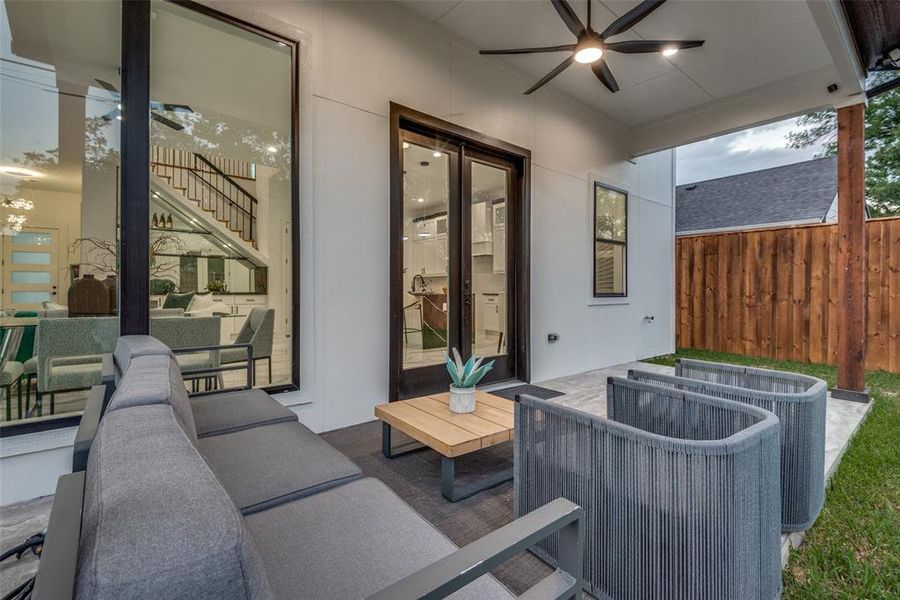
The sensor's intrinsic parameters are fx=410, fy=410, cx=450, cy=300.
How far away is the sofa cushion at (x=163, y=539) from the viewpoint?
0.46 m

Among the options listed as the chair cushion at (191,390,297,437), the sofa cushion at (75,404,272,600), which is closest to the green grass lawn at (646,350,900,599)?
the sofa cushion at (75,404,272,600)

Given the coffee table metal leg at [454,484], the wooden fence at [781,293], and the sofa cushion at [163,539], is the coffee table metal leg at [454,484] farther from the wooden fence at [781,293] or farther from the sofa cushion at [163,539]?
the wooden fence at [781,293]

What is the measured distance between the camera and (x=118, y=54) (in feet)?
8.03

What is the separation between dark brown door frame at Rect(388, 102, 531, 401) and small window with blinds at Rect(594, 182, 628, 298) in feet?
4.88

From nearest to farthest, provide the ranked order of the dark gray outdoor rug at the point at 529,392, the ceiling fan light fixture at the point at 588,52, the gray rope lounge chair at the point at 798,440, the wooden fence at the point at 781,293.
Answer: the gray rope lounge chair at the point at 798,440
the ceiling fan light fixture at the point at 588,52
the dark gray outdoor rug at the point at 529,392
the wooden fence at the point at 781,293

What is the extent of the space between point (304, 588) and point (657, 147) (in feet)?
21.4

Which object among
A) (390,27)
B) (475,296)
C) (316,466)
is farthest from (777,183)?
(316,466)

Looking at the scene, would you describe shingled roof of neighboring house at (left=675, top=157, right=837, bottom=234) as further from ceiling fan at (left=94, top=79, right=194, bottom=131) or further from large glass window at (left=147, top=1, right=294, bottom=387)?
ceiling fan at (left=94, top=79, right=194, bottom=131)

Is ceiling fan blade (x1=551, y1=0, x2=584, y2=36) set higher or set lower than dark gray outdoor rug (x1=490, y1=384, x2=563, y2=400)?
higher

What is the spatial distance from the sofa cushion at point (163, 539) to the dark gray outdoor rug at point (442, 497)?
4.24 feet

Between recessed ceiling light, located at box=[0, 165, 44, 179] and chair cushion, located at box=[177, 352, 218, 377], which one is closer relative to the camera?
recessed ceiling light, located at box=[0, 165, 44, 179]

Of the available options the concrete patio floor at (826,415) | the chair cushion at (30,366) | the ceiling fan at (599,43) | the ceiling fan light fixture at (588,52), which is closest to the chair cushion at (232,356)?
the chair cushion at (30,366)

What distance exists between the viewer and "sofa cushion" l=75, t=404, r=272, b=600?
1.51 ft

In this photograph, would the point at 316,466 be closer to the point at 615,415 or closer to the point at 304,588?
the point at 304,588
